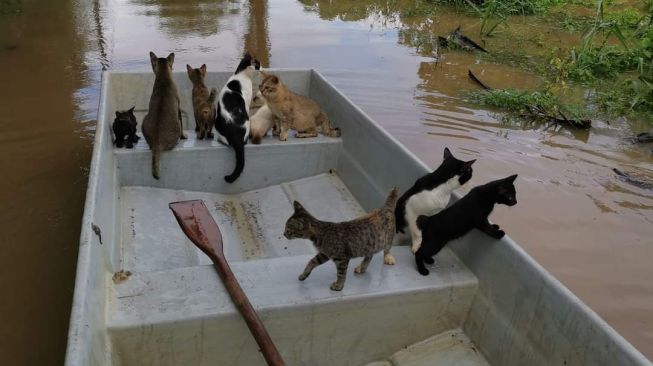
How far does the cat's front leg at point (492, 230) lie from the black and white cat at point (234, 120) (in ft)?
8.09

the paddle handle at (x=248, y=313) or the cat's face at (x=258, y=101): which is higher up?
the cat's face at (x=258, y=101)

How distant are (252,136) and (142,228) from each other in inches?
56.2

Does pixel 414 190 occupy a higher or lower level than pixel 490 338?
higher

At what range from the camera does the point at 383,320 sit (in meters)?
3.06

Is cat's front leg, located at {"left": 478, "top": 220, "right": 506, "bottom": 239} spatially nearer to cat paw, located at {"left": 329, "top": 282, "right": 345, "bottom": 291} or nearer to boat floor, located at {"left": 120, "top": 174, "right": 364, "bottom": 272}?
cat paw, located at {"left": 329, "top": 282, "right": 345, "bottom": 291}

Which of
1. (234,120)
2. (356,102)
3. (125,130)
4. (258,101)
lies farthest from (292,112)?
(356,102)

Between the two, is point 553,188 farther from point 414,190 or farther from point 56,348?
point 56,348

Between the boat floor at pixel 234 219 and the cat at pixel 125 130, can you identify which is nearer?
the boat floor at pixel 234 219

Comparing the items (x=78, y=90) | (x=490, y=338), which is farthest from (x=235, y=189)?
(x=78, y=90)

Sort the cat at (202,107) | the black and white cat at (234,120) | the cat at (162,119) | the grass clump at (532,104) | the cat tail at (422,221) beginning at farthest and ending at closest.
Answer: the grass clump at (532,104) → the cat at (202,107) → the black and white cat at (234,120) → the cat at (162,119) → the cat tail at (422,221)

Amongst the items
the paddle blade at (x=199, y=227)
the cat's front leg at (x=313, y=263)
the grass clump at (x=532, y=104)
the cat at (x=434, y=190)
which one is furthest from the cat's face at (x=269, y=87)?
the grass clump at (x=532, y=104)

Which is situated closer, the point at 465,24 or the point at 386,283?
the point at 386,283

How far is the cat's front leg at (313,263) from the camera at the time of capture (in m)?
2.90

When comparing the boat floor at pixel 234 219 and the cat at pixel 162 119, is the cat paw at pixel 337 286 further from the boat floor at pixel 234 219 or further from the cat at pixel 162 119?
the cat at pixel 162 119
